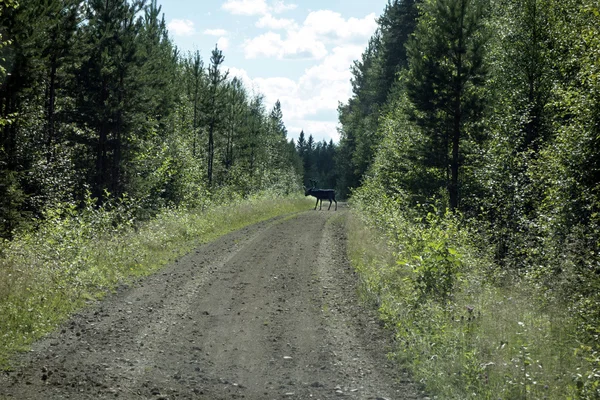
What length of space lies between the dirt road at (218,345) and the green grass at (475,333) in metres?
0.47

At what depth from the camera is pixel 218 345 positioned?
26.3ft

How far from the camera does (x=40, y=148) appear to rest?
761 inches

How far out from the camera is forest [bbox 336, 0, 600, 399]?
22.7 ft

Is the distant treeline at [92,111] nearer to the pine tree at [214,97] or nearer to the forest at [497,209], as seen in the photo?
the pine tree at [214,97]

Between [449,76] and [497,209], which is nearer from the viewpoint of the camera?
[497,209]

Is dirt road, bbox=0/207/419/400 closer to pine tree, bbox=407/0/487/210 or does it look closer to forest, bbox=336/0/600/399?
forest, bbox=336/0/600/399

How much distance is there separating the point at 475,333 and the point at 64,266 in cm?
841

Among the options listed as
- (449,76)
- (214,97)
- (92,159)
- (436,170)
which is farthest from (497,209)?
(214,97)

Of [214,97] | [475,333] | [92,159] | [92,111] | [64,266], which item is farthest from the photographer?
[214,97]

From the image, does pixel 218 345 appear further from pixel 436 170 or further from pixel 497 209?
pixel 436 170

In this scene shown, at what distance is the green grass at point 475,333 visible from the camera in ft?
19.8

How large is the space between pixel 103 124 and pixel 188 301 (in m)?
16.6

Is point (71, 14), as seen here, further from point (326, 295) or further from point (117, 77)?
point (326, 295)

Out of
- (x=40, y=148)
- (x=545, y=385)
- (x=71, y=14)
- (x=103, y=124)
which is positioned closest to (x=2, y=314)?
(x=545, y=385)
